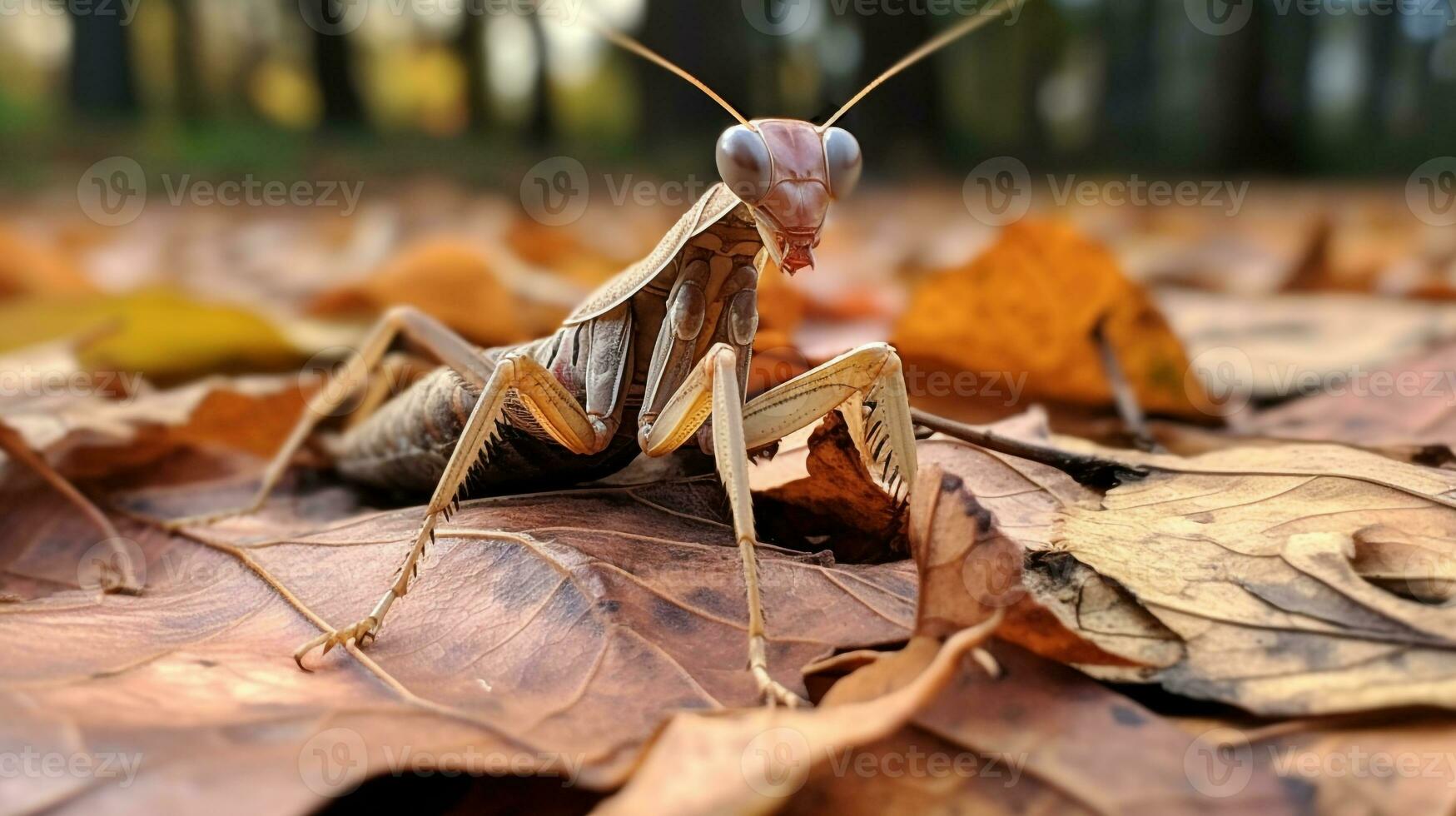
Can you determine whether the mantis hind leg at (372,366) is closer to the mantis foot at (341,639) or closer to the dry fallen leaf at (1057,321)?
the mantis foot at (341,639)

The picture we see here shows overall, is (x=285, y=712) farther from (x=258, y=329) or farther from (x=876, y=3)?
(x=876, y=3)

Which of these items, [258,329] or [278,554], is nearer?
[278,554]

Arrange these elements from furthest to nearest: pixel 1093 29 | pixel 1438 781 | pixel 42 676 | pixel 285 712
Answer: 1. pixel 1093 29
2. pixel 42 676
3. pixel 285 712
4. pixel 1438 781

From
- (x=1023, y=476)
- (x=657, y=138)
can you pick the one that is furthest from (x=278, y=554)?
(x=657, y=138)

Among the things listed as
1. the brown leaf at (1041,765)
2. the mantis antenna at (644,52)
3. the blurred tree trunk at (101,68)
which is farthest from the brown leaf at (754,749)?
the blurred tree trunk at (101,68)

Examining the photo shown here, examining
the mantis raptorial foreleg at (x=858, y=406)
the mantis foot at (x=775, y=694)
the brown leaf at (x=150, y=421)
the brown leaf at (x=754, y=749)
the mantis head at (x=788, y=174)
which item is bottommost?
the brown leaf at (x=150, y=421)

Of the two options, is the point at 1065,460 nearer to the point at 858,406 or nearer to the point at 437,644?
the point at 858,406

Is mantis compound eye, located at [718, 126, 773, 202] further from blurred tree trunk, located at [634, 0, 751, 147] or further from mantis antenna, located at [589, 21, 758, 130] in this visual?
blurred tree trunk, located at [634, 0, 751, 147]
